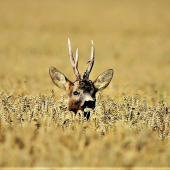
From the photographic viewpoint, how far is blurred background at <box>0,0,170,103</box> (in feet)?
38.2

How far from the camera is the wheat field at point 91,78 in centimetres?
422

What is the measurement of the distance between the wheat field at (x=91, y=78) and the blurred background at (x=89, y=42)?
49 mm

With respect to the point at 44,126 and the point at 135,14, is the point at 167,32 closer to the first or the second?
the point at 135,14

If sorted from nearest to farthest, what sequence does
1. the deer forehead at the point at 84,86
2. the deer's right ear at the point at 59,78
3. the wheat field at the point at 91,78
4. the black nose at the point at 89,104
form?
the wheat field at the point at 91,78
the black nose at the point at 89,104
the deer forehead at the point at 84,86
the deer's right ear at the point at 59,78

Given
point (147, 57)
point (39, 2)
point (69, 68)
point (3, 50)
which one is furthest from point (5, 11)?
point (69, 68)

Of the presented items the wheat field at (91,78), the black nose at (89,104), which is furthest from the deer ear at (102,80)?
the black nose at (89,104)

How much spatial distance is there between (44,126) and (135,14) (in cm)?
3579

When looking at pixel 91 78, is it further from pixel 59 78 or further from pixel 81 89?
pixel 81 89

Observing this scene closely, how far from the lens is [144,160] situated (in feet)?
13.3

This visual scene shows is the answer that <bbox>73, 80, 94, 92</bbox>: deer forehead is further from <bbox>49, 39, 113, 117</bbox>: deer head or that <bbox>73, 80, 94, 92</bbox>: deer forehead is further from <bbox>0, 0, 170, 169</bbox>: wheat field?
<bbox>0, 0, 170, 169</bbox>: wheat field

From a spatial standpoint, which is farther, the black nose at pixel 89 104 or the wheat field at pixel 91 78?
the black nose at pixel 89 104

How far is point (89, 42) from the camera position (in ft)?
89.6

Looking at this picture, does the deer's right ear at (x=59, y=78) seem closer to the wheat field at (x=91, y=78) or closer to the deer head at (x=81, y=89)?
the deer head at (x=81, y=89)

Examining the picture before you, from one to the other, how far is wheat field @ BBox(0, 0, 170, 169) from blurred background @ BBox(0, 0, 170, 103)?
1.9 inches
